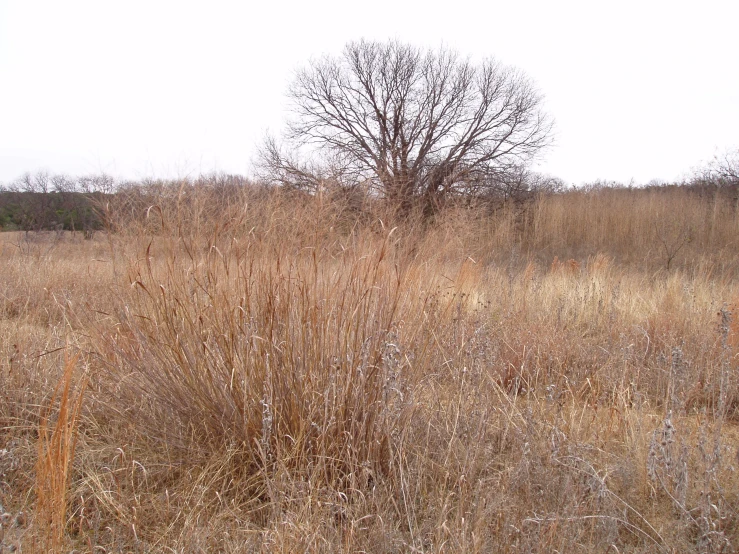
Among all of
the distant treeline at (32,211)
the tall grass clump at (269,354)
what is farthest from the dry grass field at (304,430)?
the distant treeline at (32,211)

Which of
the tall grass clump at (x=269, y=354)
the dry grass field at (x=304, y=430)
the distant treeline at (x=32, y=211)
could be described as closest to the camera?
the dry grass field at (x=304, y=430)

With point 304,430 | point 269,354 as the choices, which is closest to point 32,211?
point 269,354

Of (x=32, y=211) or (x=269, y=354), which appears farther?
(x=32, y=211)

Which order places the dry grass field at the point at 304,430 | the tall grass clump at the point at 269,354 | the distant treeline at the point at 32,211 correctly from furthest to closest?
the distant treeline at the point at 32,211 → the tall grass clump at the point at 269,354 → the dry grass field at the point at 304,430

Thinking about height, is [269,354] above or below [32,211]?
below

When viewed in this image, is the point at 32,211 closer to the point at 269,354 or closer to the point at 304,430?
the point at 269,354

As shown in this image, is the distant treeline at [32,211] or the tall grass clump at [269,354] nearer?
the tall grass clump at [269,354]

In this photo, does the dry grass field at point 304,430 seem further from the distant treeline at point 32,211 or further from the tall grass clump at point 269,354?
the distant treeline at point 32,211

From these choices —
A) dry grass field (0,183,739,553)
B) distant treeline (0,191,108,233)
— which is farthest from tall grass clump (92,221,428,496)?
distant treeline (0,191,108,233)

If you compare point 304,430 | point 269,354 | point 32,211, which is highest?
point 32,211

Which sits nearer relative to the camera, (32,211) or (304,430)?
(304,430)

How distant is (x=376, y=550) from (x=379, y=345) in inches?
30.6

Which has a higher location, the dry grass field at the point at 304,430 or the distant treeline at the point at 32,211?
the distant treeline at the point at 32,211

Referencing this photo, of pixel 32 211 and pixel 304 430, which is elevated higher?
pixel 32 211
